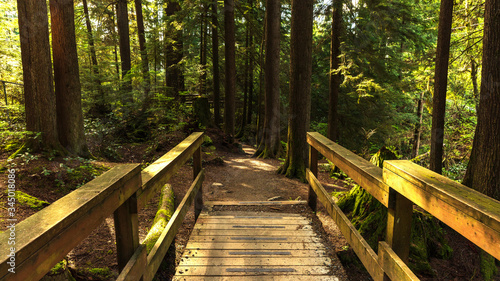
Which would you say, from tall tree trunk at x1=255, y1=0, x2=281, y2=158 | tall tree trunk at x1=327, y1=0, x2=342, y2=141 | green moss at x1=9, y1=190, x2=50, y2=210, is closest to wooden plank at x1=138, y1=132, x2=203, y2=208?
green moss at x1=9, y1=190, x2=50, y2=210

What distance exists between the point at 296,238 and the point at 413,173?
2156 millimetres

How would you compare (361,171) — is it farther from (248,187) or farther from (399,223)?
(248,187)

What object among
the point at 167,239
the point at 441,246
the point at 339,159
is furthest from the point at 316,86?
the point at 167,239

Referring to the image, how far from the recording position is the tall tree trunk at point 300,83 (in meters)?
7.63

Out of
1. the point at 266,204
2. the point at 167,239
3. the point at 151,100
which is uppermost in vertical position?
the point at 151,100

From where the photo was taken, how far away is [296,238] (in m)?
3.62

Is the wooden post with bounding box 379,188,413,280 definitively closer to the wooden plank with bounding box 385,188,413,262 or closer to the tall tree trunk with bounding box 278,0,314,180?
the wooden plank with bounding box 385,188,413,262

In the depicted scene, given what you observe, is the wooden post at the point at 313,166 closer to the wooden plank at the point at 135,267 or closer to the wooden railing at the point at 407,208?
the wooden railing at the point at 407,208

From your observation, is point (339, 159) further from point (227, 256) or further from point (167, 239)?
point (167, 239)

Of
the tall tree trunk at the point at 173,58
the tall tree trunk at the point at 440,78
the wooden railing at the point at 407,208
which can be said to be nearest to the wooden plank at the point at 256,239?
the wooden railing at the point at 407,208

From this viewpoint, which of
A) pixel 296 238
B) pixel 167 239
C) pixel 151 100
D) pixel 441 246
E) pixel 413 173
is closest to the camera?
pixel 413 173

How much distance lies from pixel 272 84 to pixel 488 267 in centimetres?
913

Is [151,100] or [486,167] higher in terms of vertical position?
[151,100]

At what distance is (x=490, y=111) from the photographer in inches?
193
